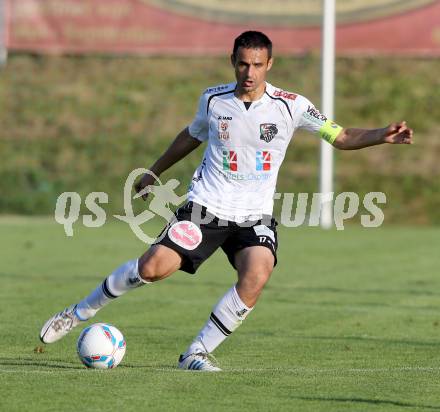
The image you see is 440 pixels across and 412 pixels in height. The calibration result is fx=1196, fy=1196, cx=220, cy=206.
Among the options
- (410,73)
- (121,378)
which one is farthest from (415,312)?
(410,73)

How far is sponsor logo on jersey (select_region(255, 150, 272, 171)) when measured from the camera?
8398mm

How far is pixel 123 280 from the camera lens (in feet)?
27.3

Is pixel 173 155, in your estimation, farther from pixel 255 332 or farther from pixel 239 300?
pixel 255 332

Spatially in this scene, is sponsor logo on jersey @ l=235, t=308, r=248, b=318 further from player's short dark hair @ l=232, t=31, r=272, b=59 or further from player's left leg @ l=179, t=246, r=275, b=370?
player's short dark hair @ l=232, t=31, r=272, b=59

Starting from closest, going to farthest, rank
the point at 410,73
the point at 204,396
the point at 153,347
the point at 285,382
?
the point at 204,396 → the point at 285,382 → the point at 153,347 → the point at 410,73

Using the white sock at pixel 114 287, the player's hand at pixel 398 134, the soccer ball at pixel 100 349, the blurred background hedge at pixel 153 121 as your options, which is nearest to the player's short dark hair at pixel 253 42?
the player's hand at pixel 398 134

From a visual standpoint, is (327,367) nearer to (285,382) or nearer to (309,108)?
(285,382)

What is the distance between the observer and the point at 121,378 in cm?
768

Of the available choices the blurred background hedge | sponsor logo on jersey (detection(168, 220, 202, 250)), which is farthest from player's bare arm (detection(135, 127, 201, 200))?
the blurred background hedge

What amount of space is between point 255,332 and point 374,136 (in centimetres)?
309

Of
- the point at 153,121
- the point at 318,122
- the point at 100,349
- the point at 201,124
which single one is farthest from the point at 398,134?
the point at 153,121

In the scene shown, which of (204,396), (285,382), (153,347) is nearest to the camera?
(204,396)

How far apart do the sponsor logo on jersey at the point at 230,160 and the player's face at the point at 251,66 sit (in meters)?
0.45

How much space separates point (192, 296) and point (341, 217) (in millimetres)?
12268
